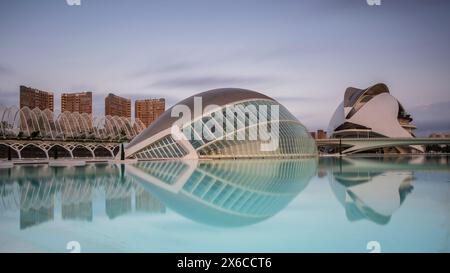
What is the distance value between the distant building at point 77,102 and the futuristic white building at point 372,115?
41400mm

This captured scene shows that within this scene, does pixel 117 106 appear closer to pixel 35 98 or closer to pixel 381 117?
pixel 35 98

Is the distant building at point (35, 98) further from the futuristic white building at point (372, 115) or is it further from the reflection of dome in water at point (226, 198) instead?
the futuristic white building at point (372, 115)

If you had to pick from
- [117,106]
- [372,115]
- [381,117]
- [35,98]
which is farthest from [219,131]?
[381,117]

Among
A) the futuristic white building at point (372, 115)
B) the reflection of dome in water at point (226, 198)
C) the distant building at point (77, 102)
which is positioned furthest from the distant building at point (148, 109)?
the reflection of dome in water at point (226, 198)

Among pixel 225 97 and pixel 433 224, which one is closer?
pixel 433 224

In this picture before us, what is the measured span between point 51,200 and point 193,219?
13.4 ft

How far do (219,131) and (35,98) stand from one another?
2398 cm

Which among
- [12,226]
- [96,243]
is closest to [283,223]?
[96,243]

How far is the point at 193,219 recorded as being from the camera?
6695 mm

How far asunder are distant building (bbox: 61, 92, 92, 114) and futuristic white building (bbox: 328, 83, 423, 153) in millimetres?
41400

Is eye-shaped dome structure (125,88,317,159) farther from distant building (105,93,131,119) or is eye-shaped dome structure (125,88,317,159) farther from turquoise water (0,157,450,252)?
distant building (105,93,131,119)

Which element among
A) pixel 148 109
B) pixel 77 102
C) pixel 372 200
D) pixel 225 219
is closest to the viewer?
pixel 225 219

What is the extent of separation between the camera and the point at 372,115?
6225 cm
